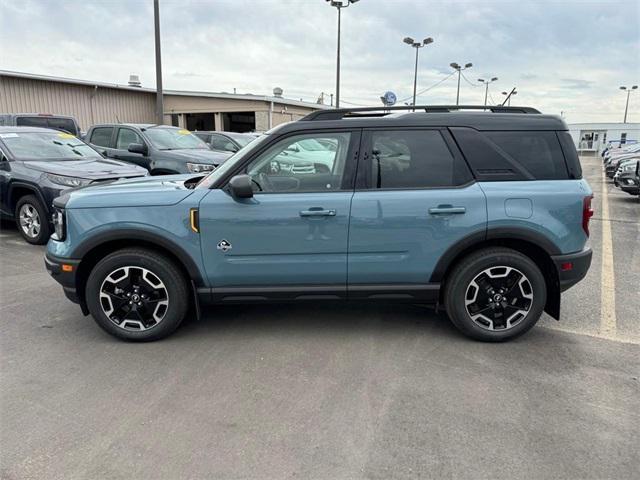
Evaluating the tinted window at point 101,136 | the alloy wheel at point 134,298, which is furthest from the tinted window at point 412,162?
the tinted window at point 101,136

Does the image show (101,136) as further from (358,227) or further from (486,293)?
(486,293)

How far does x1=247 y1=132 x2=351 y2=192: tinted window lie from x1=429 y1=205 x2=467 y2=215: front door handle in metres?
0.74

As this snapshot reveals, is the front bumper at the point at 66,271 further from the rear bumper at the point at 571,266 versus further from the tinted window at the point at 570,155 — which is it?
the tinted window at the point at 570,155

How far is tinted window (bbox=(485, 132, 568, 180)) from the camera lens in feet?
A: 12.5

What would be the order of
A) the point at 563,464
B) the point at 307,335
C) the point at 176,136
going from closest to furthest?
the point at 563,464
the point at 307,335
the point at 176,136

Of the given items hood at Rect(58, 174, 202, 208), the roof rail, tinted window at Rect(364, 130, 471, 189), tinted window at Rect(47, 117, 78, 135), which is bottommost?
hood at Rect(58, 174, 202, 208)

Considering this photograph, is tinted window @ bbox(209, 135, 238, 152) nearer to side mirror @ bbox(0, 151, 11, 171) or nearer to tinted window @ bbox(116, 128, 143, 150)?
tinted window @ bbox(116, 128, 143, 150)

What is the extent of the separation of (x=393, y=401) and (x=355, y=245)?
1.20 metres

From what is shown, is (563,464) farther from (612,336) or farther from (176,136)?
(176,136)

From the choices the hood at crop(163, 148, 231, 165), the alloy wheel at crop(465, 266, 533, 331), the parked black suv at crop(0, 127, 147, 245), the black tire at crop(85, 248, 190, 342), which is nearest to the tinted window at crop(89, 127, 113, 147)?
the hood at crop(163, 148, 231, 165)

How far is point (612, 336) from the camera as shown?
13.5ft

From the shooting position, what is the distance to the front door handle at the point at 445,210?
3.73 metres

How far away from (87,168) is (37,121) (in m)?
6.12

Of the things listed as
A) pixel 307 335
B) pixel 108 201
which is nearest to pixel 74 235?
pixel 108 201
